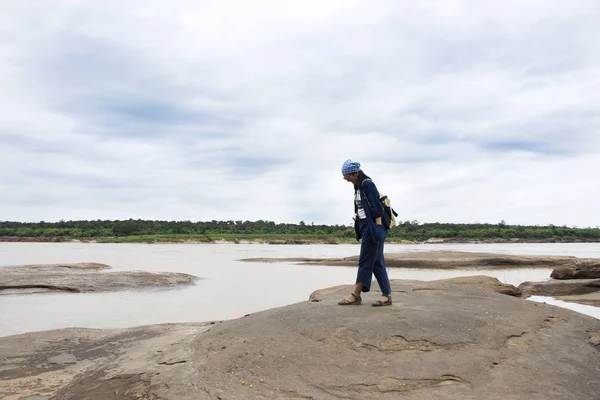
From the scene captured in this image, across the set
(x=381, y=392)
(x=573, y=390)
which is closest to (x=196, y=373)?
(x=381, y=392)

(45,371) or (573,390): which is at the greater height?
(573,390)

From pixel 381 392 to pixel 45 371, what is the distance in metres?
4.56

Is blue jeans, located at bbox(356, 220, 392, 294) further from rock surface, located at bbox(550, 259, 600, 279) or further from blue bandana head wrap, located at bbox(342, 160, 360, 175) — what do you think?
rock surface, located at bbox(550, 259, 600, 279)

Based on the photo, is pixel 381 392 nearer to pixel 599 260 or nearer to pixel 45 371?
pixel 45 371

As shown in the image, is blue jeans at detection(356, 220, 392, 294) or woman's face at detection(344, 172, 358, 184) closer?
blue jeans at detection(356, 220, 392, 294)

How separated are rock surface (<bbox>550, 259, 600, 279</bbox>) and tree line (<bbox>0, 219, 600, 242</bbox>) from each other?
68568mm

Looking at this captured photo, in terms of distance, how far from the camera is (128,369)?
5965 millimetres

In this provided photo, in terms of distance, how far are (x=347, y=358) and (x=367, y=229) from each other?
2.21 meters

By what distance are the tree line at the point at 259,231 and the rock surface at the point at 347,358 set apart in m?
76.9

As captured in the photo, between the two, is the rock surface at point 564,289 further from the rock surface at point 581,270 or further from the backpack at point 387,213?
the backpack at point 387,213

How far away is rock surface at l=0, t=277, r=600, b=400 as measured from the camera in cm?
470

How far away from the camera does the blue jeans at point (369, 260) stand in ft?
22.8

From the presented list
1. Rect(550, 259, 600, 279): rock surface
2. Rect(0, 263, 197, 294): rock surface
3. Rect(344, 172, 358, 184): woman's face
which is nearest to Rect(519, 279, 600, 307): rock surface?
Rect(550, 259, 600, 279): rock surface

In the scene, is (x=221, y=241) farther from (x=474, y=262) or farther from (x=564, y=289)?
(x=564, y=289)
